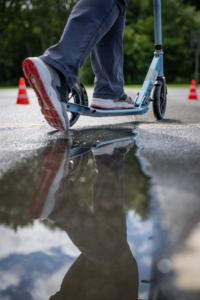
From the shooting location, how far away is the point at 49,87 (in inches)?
112

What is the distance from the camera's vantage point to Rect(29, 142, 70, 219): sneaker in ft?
5.16

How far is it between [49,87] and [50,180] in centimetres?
101

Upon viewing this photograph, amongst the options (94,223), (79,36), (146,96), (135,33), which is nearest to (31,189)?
(94,223)

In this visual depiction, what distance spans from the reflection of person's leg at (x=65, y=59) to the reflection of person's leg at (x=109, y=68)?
0.61 meters

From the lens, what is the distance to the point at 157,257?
117 centimetres

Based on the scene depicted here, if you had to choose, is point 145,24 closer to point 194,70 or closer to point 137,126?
point 194,70

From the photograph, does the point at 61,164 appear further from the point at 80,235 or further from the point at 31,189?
the point at 80,235

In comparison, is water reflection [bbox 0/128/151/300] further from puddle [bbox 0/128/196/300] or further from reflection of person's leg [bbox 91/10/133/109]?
reflection of person's leg [bbox 91/10/133/109]

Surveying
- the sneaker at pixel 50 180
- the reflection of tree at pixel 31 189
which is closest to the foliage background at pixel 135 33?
the sneaker at pixel 50 180

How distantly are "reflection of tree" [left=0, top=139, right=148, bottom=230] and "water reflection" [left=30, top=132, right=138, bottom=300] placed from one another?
0.03 metres

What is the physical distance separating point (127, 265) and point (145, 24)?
151 feet

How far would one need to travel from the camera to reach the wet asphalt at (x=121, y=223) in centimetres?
104

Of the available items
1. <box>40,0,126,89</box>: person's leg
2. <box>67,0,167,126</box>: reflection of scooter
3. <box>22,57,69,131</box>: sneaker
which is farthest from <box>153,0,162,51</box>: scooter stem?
<box>22,57,69,131</box>: sneaker

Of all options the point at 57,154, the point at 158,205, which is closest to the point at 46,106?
the point at 57,154
